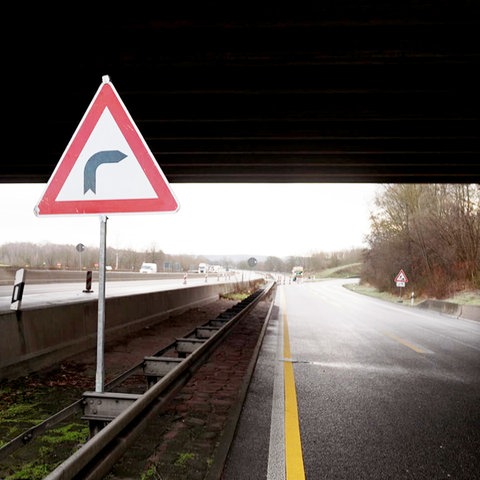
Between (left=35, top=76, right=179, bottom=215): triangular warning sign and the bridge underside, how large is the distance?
273 cm

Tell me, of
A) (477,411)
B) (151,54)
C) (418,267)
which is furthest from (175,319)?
(418,267)

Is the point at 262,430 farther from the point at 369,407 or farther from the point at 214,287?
the point at 214,287

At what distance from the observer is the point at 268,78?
21.9ft

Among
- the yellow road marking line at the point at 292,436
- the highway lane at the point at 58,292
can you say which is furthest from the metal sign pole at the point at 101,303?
the highway lane at the point at 58,292

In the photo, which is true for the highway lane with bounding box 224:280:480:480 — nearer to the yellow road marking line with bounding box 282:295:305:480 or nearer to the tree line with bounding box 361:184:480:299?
the yellow road marking line with bounding box 282:295:305:480

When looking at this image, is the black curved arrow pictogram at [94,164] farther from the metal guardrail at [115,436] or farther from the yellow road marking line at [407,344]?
the yellow road marking line at [407,344]

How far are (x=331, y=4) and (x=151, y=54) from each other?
8.63 ft

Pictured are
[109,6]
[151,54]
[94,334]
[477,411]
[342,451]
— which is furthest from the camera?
[94,334]

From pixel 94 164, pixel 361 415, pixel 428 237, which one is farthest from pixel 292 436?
pixel 428 237

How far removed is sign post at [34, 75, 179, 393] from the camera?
9.82 ft

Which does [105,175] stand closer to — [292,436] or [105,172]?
[105,172]

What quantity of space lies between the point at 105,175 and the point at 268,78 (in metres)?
4.44

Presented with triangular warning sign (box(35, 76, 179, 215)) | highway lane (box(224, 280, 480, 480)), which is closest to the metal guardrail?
highway lane (box(224, 280, 480, 480))

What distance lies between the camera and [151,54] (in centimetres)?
601
